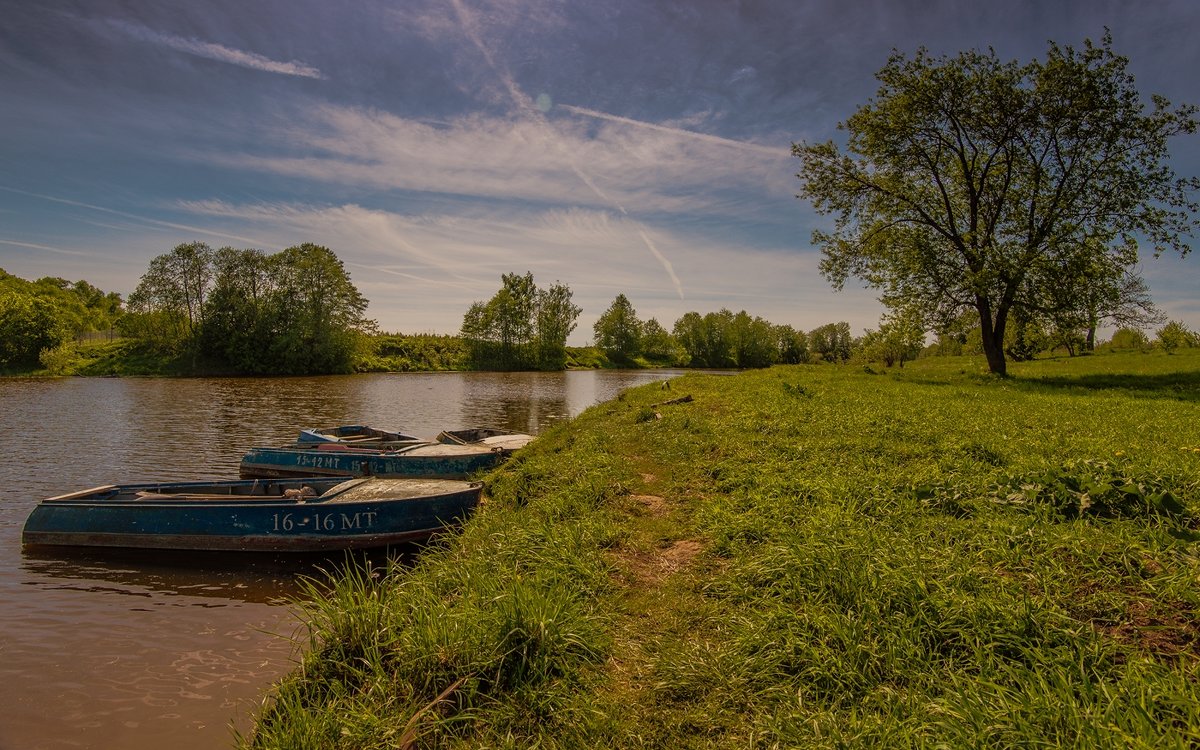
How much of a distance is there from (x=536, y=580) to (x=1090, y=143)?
30353 millimetres

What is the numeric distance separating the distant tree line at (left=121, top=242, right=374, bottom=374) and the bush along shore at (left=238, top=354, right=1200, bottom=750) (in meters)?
77.6

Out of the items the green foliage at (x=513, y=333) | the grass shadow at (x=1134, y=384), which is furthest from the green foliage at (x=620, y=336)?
the grass shadow at (x=1134, y=384)

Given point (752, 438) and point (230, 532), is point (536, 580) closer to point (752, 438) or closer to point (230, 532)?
point (752, 438)

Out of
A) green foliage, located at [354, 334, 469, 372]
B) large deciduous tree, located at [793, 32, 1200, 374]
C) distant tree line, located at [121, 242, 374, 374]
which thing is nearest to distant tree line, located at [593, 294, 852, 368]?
green foliage, located at [354, 334, 469, 372]

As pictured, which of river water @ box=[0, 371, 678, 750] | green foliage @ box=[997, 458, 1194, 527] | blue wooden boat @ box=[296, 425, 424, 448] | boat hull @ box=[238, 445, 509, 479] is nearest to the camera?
green foliage @ box=[997, 458, 1194, 527]

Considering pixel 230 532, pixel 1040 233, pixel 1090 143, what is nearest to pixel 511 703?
pixel 230 532

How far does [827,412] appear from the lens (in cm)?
1483

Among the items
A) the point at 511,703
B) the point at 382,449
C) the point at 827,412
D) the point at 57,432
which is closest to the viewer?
the point at 511,703

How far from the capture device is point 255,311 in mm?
76875

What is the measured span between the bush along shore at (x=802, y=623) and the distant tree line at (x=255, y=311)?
255ft

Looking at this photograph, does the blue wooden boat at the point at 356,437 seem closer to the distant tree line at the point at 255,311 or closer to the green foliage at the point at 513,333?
the distant tree line at the point at 255,311

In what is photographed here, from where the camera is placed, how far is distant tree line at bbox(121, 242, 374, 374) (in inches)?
2960

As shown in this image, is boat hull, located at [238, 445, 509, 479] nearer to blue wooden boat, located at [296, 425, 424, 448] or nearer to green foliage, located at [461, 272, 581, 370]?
blue wooden boat, located at [296, 425, 424, 448]

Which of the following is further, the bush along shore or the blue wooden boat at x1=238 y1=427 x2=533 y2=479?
the blue wooden boat at x1=238 y1=427 x2=533 y2=479
